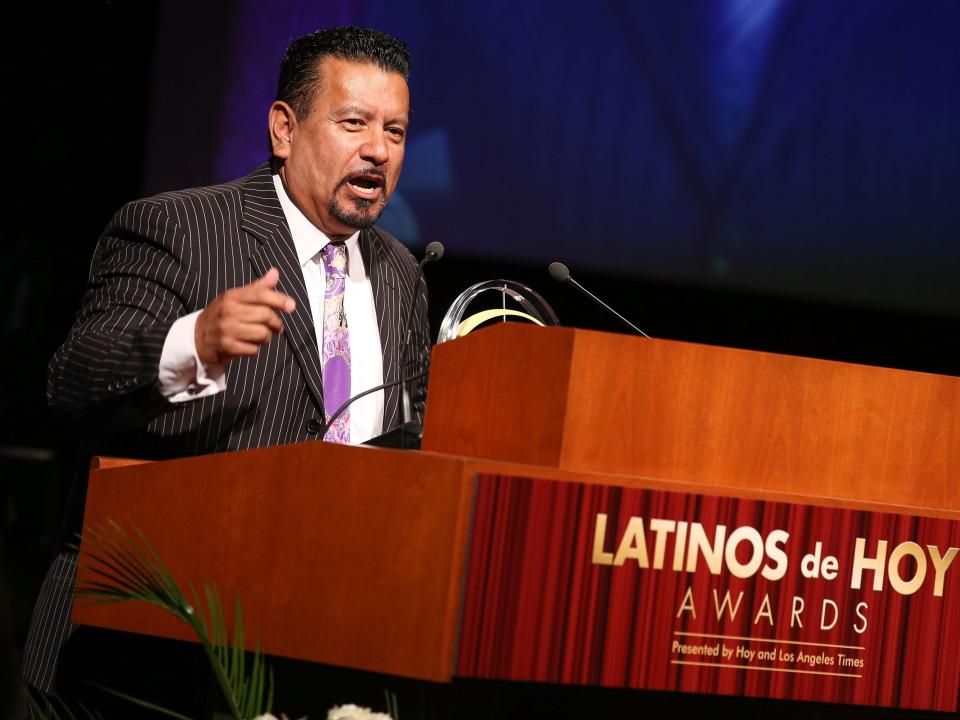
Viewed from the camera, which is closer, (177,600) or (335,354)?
(177,600)

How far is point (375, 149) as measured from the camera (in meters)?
2.67

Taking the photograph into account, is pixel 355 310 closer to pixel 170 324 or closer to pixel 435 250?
pixel 435 250

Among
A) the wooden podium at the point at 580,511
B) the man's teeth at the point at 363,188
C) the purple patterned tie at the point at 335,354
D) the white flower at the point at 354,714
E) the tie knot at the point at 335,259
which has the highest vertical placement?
the man's teeth at the point at 363,188

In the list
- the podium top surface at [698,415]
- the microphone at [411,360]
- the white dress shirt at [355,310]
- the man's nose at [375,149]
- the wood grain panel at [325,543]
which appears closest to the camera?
the wood grain panel at [325,543]

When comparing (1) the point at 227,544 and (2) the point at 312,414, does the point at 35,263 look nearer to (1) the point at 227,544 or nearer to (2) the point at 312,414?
(2) the point at 312,414

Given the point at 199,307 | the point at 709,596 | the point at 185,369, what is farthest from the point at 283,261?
the point at 709,596

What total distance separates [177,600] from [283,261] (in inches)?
38.7

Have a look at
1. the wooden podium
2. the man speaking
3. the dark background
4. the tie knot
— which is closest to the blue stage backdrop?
the dark background

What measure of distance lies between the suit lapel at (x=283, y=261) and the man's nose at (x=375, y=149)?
21 cm

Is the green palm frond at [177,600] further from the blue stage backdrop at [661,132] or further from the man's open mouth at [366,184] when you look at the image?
the blue stage backdrop at [661,132]

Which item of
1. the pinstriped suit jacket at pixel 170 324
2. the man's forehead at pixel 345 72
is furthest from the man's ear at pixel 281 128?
the pinstriped suit jacket at pixel 170 324

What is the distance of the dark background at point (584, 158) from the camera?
13.7 ft

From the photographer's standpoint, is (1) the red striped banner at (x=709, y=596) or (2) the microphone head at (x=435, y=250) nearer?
(1) the red striped banner at (x=709, y=596)

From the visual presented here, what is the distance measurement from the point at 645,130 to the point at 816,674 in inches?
122
